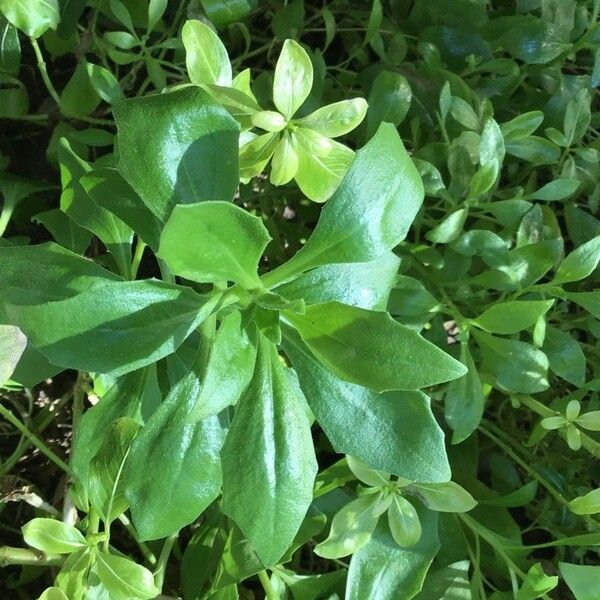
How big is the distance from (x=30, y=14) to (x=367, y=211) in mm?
393

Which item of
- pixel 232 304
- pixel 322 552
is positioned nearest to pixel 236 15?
pixel 232 304

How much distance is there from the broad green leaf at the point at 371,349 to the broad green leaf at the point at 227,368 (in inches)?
1.8

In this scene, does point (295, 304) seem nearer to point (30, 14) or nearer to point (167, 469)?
point (167, 469)

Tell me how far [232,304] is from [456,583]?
0.44 meters

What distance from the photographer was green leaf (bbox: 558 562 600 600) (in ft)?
2.37

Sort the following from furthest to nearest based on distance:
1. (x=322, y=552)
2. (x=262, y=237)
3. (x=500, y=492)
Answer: (x=500, y=492)
(x=322, y=552)
(x=262, y=237)

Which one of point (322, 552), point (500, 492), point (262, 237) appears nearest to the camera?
point (262, 237)

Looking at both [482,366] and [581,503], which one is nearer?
[581,503]

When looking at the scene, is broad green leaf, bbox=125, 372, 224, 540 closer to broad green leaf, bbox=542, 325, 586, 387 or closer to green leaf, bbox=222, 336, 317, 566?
green leaf, bbox=222, 336, 317, 566

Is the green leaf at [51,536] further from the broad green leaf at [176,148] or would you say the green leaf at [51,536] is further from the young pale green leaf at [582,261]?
the young pale green leaf at [582,261]

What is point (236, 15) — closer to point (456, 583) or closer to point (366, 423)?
point (366, 423)

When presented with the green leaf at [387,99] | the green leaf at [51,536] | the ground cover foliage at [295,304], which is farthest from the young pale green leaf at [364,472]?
the green leaf at [387,99]

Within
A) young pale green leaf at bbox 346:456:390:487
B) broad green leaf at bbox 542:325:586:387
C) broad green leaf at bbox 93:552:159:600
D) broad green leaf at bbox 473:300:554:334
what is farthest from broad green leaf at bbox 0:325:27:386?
broad green leaf at bbox 542:325:586:387

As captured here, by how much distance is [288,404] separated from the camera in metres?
0.58
